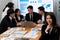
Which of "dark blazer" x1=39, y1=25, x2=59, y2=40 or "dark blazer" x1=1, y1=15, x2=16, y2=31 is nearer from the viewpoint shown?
"dark blazer" x1=39, y1=25, x2=59, y2=40

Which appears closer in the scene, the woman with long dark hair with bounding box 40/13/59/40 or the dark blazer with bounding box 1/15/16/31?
the woman with long dark hair with bounding box 40/13/59/40

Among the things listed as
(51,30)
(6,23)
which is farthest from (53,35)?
(6,23)

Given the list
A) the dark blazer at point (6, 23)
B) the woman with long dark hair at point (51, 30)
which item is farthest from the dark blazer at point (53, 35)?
the dark blazer at point (6, 23)

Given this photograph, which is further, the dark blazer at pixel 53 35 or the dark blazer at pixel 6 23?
the dark blazer at pixel 6 23

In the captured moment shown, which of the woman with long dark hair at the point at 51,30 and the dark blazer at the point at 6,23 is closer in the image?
the woman with long dark hair at the point at 51,30

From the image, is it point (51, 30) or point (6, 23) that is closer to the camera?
point (51, 30)

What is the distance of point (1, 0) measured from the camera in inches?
246

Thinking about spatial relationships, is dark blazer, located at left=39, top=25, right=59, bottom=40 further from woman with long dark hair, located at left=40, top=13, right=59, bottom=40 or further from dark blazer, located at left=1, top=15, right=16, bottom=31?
dark blazer, located at left=1, top=15, right=16, bottom=31

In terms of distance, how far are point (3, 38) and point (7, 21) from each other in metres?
1.19

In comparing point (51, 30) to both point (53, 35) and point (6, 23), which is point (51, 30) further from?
point (6, 23)

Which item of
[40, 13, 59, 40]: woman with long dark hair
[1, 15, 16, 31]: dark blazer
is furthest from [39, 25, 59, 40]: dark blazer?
[1, 15, 16, 31]: dark blazer

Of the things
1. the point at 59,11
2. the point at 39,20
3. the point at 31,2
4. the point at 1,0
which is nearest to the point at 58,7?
the point at 59,11

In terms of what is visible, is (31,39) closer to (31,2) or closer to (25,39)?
(25,39)

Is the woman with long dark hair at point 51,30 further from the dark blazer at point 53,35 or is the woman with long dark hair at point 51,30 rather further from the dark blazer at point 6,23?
the dark blazer at point 6,23
